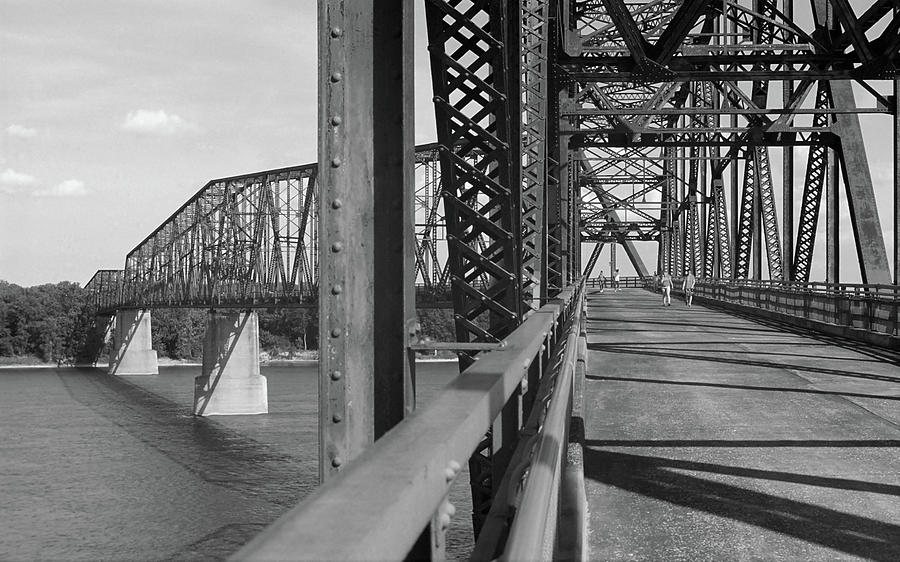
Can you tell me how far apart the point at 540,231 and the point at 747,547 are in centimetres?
804

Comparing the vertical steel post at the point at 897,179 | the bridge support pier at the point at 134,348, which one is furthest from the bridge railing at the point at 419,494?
the bridge support pier at the point at 134,348

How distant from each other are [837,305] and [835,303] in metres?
0.24

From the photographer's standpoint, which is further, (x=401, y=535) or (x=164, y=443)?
(x=164, y=443)

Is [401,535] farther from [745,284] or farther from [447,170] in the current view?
[745,284]

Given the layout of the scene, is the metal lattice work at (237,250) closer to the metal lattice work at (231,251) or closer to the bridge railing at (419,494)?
the metal lattice work at (231,251)

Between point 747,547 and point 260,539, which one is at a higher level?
point 260,539

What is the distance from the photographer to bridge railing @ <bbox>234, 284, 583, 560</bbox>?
5.23ft

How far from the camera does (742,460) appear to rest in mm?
8086

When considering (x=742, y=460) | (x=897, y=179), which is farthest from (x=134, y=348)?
(x=742, y=460)

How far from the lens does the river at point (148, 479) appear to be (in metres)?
36.2

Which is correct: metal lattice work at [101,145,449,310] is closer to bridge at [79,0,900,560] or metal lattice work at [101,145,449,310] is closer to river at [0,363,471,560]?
river at [0,363,471,560]

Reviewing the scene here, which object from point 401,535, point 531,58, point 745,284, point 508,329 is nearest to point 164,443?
point 745,284

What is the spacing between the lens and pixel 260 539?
158 cm

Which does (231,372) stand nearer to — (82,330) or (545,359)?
(545,359)
